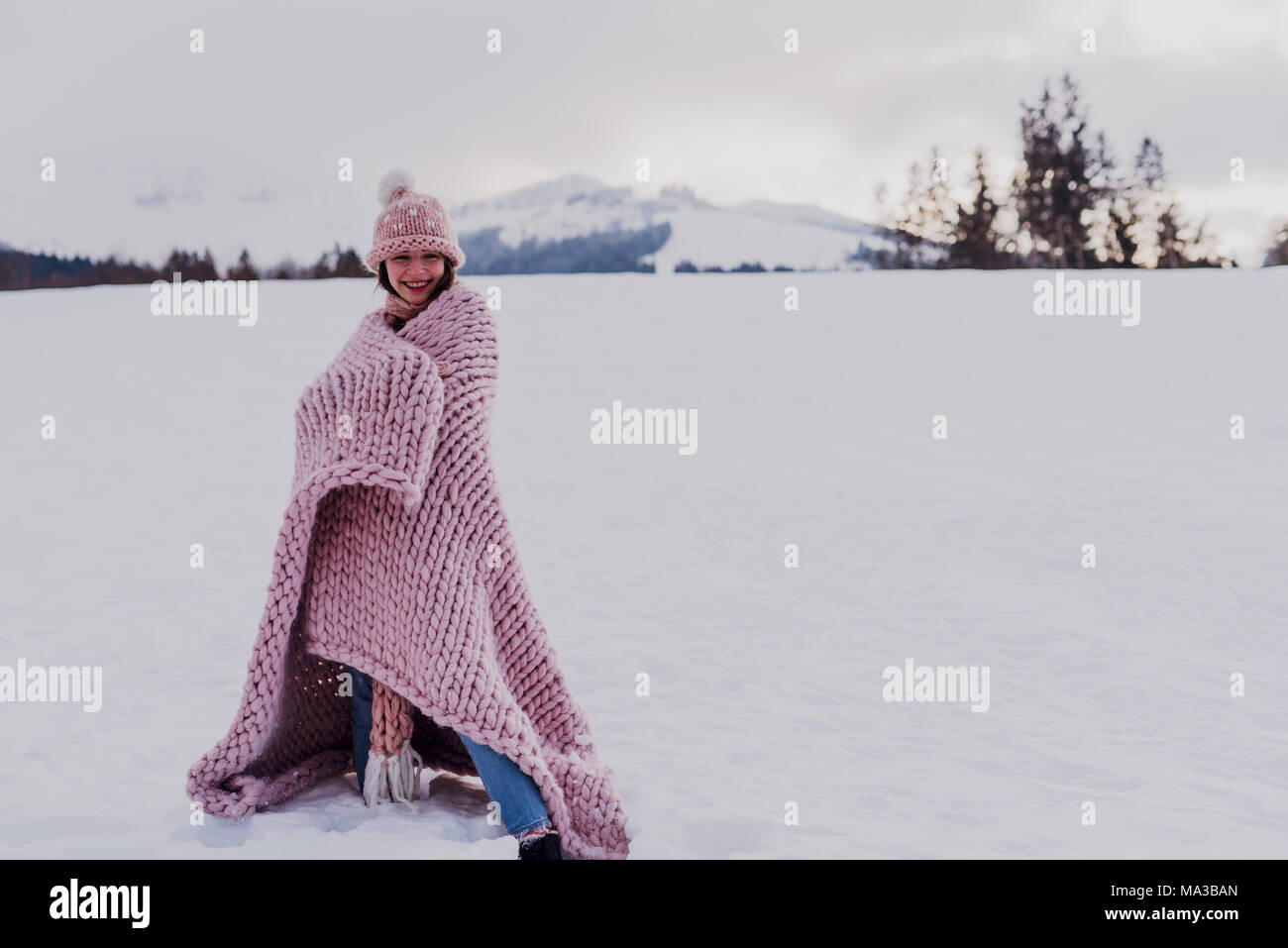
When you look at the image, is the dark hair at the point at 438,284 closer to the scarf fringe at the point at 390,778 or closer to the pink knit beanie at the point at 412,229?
the pink knit beanie at the point at 412,229

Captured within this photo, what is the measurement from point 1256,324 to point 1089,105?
59.2 feet

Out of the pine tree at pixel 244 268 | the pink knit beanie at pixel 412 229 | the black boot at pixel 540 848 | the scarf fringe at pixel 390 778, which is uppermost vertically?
the pine tree at pixel 244 268

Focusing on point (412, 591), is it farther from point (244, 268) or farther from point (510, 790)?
point (244, 268)

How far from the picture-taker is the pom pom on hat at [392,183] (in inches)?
119

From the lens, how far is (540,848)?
2682mm

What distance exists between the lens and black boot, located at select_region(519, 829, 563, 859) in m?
2.67

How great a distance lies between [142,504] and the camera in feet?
24.1

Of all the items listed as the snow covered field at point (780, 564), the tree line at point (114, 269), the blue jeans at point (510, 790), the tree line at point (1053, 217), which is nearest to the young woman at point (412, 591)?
the blue jeans at point (510, 790)

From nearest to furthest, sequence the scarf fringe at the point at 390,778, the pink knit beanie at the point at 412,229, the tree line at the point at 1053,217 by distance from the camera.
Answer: the pink knit beanie at the point at 412,229 → the scarf fringe at the point at 390,778 → the tree line at the point at 1053,217

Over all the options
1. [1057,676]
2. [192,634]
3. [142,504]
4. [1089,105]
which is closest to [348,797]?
[192,634]

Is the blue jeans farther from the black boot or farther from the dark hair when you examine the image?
the dark hair

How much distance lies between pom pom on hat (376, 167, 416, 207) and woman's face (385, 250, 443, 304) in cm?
20

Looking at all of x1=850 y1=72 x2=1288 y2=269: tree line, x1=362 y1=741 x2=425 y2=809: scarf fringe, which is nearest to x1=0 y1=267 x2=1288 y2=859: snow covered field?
x1=362 y1=741 x2=425 y2=809: scarf fringe

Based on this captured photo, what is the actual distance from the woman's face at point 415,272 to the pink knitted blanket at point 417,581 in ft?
0.24
